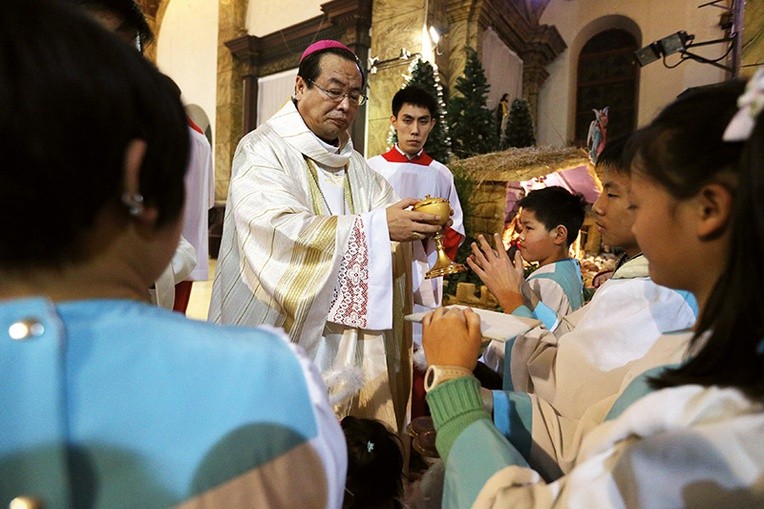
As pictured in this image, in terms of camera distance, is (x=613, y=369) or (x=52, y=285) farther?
(x=613, y=369)

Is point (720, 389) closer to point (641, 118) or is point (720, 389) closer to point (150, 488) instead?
point (150, 488)

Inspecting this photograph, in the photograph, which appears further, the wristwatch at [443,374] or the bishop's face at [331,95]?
the bishop's face at [331,95]

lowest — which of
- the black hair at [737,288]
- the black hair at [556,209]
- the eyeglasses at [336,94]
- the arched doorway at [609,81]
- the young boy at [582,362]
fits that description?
the young boy at [582,362]

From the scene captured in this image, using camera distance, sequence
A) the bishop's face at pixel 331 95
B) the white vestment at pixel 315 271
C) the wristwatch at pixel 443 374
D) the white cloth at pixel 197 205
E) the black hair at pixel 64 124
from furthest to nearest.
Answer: the bishop's face at pixel 331 95 → the white vestment at pixel 315 271 → the white cloth at pixel 197 205 → the wristwatch at pixel 443 374 → the black hair at pixel 64 124

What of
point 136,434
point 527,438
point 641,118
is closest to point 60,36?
point 136,434

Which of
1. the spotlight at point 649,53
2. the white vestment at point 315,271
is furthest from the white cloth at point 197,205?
the spotlight at point 649,53

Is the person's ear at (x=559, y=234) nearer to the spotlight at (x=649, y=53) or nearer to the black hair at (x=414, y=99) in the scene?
the black hair at (x=414, y=99)

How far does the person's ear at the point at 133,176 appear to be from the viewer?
1.82 feet

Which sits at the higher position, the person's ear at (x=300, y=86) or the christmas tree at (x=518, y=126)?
the christmas tree at (x=518, y=126)

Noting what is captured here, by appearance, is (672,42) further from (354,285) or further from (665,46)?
(354,285)

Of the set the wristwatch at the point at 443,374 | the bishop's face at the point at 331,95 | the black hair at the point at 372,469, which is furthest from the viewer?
the bishop's face at the point at 331,95

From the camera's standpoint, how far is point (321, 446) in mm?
627

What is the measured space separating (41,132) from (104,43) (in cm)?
13

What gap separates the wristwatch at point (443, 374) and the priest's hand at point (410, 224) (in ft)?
3.06
